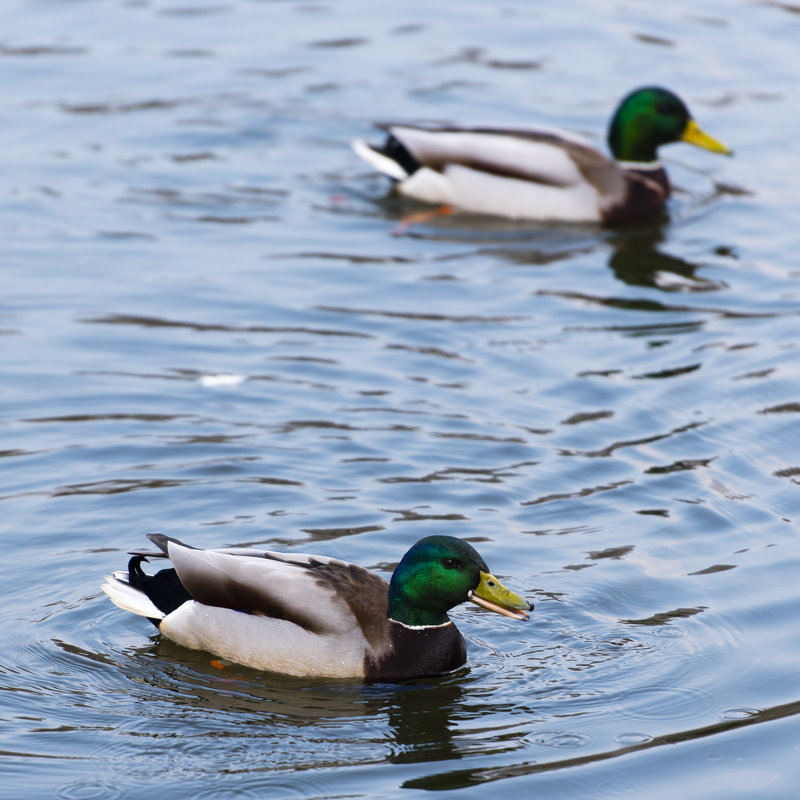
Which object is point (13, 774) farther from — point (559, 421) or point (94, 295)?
point (94, 295)

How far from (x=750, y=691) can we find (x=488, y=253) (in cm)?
610

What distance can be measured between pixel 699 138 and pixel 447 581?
25.7ft

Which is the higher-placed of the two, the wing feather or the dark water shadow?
the wing feather

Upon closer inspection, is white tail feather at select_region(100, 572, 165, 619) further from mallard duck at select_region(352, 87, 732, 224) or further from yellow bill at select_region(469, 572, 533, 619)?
mallard duck at select_region(352, 87, 732, 224)

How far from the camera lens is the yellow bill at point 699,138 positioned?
13.4m

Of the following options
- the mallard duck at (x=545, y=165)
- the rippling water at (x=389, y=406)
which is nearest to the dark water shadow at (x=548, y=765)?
the rippling water at (x=389, y=406)

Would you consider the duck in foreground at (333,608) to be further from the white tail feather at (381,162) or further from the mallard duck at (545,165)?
the white tail feather at (381,162)

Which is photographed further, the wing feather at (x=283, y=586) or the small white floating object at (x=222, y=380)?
the small white floating object at (x=222, y=380)

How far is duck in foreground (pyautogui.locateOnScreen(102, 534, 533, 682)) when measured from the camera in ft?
21.5

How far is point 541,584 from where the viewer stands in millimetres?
7289

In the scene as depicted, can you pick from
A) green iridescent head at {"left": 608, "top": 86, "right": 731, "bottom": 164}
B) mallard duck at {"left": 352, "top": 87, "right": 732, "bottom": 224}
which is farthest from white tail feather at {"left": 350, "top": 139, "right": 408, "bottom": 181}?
green iridescent head at {"left": 608, "top": 86, "right": 731, "bottom": 164}

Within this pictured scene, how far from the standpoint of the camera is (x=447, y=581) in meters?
6.55

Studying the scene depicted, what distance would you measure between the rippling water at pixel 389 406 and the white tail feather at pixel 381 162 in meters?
0.22

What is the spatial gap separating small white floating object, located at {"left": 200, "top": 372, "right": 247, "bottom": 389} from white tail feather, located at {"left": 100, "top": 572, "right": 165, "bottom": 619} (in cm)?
280
